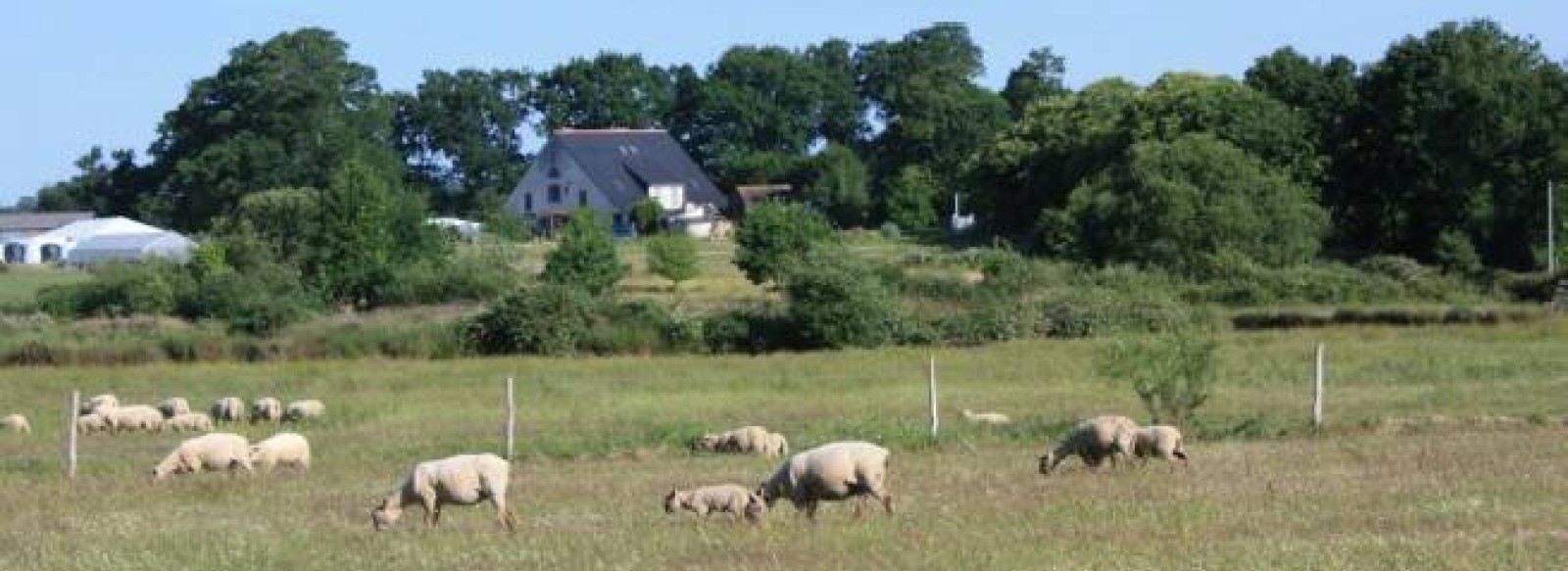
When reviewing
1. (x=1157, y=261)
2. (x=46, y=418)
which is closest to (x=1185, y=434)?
(x=46, y=418)

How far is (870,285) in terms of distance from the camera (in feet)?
211

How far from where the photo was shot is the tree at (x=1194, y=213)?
8106 centimetres

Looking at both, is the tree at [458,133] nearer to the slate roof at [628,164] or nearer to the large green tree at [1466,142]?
the slate roof at [628,164]

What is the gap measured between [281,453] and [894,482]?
9.82 m

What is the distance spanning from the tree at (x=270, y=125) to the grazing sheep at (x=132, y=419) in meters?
97.8

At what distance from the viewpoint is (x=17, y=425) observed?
4259 centimetres

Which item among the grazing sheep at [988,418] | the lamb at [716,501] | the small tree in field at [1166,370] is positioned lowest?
the grazing sheep at [988,418]

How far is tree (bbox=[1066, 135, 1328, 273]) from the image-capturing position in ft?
266

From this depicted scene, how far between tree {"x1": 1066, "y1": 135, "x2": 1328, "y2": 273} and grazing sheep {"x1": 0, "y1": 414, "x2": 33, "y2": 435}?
4627 cm

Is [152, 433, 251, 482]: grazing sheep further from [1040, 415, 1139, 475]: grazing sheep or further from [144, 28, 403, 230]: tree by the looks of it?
[144, 28, 403, 230]: tree

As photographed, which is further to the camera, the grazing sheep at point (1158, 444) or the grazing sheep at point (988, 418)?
the grazing sheep at point (988, 418)

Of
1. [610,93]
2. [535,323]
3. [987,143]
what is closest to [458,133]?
[610,93]

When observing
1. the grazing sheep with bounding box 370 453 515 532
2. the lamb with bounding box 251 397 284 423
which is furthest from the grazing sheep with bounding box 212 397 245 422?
the grazing sheep with bounding box 370 453 515 532

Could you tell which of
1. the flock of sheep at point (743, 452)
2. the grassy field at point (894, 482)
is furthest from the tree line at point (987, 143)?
the flock of sheep at point (743, 452)
